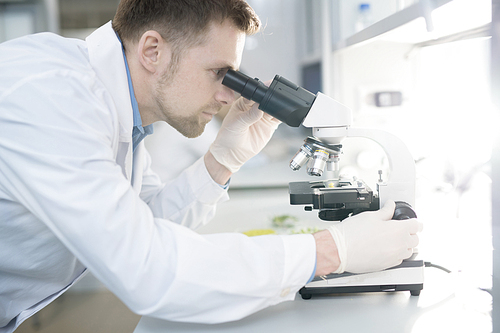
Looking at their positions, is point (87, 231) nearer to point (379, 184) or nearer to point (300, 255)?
point (300, 255)

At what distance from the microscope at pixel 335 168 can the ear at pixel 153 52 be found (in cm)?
18

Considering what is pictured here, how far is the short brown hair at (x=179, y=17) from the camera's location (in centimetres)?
96

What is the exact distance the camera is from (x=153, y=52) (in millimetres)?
980

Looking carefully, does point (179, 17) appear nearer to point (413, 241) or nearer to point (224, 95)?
point (224, 95)

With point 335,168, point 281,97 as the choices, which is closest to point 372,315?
point 335,168

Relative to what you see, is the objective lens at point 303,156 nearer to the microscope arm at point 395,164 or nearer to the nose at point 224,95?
the microscope arm at point 395,164

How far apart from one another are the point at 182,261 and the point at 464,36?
118 centimetres

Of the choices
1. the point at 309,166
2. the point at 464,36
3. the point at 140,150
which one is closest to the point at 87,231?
the point at 309,166

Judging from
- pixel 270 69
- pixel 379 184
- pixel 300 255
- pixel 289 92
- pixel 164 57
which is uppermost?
pixel 270 69

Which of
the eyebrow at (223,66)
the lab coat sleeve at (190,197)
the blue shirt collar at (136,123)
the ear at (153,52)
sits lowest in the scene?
the lab coat sleeve at (190,197)

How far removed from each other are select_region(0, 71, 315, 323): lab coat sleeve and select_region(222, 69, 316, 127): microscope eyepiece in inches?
12.9

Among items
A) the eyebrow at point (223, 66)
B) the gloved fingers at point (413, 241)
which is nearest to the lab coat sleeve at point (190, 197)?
the eyebrow at point (223, 66)

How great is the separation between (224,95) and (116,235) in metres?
0.56

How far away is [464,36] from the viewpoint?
1234 mm
